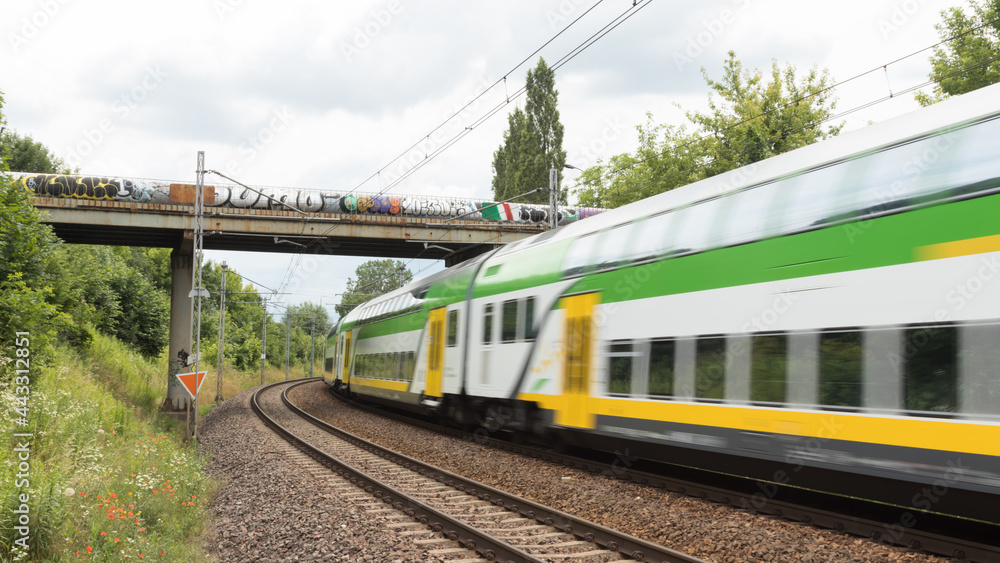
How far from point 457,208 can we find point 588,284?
76.6ft

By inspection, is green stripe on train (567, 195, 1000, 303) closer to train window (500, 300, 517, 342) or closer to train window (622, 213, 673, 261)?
train window (622, 213, 673, 261)

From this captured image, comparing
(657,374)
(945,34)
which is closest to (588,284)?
(657,374)

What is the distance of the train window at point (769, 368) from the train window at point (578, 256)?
3.80m

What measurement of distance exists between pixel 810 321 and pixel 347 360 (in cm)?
2572

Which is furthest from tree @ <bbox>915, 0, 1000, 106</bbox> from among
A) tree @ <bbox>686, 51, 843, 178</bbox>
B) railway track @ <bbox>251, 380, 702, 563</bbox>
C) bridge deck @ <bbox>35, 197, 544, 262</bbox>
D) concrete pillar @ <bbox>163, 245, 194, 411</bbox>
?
concrete pillar @ <bbox>163, 245, 194, 411</bbox>

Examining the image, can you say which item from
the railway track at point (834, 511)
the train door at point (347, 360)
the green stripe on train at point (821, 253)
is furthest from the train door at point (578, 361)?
the train door at point (347, 360)

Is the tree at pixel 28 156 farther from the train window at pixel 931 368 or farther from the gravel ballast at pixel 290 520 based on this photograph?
the train window at pixel 931 368

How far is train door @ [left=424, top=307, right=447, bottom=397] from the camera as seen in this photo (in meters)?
16.8

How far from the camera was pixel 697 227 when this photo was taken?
335 inches

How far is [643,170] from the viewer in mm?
32656

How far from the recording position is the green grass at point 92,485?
249 inches

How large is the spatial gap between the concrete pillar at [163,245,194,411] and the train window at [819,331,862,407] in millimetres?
29429

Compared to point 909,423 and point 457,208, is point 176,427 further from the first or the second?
point 909,423

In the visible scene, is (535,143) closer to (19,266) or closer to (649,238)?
(19,266)
